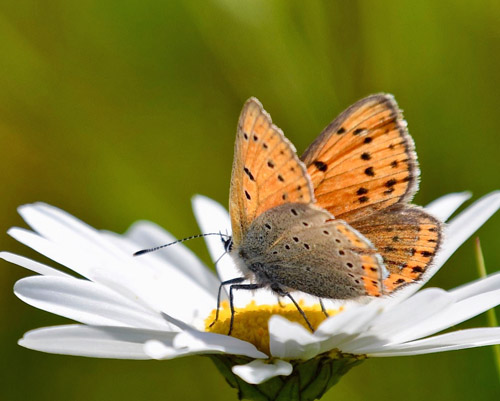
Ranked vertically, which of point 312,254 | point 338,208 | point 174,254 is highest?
point 174,254

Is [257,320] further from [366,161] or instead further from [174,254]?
[174,254]

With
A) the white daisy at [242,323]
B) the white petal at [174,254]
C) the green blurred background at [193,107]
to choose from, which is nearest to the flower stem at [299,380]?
the white daisy at [242,323]

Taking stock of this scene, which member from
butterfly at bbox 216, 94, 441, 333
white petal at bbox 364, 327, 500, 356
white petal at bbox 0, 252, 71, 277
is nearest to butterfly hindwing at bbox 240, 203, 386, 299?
butterfly at bbox 216, 94, 441, 333

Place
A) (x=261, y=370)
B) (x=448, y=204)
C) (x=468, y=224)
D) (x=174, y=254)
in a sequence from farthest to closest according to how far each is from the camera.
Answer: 1. (x=174, y=254)
2. (x=448, y=204)
3. (x=468, y=224)
4. (x=261, y=370)

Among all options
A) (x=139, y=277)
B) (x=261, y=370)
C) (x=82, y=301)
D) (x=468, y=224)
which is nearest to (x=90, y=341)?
(x=82, y=301)

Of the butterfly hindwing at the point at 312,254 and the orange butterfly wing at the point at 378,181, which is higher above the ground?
the orange butterfly wing at the point at 378,181

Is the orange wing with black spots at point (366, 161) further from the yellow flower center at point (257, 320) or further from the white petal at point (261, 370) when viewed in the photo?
the white petal at point (261, 370)

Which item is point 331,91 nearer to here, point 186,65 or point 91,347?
point 186,65
